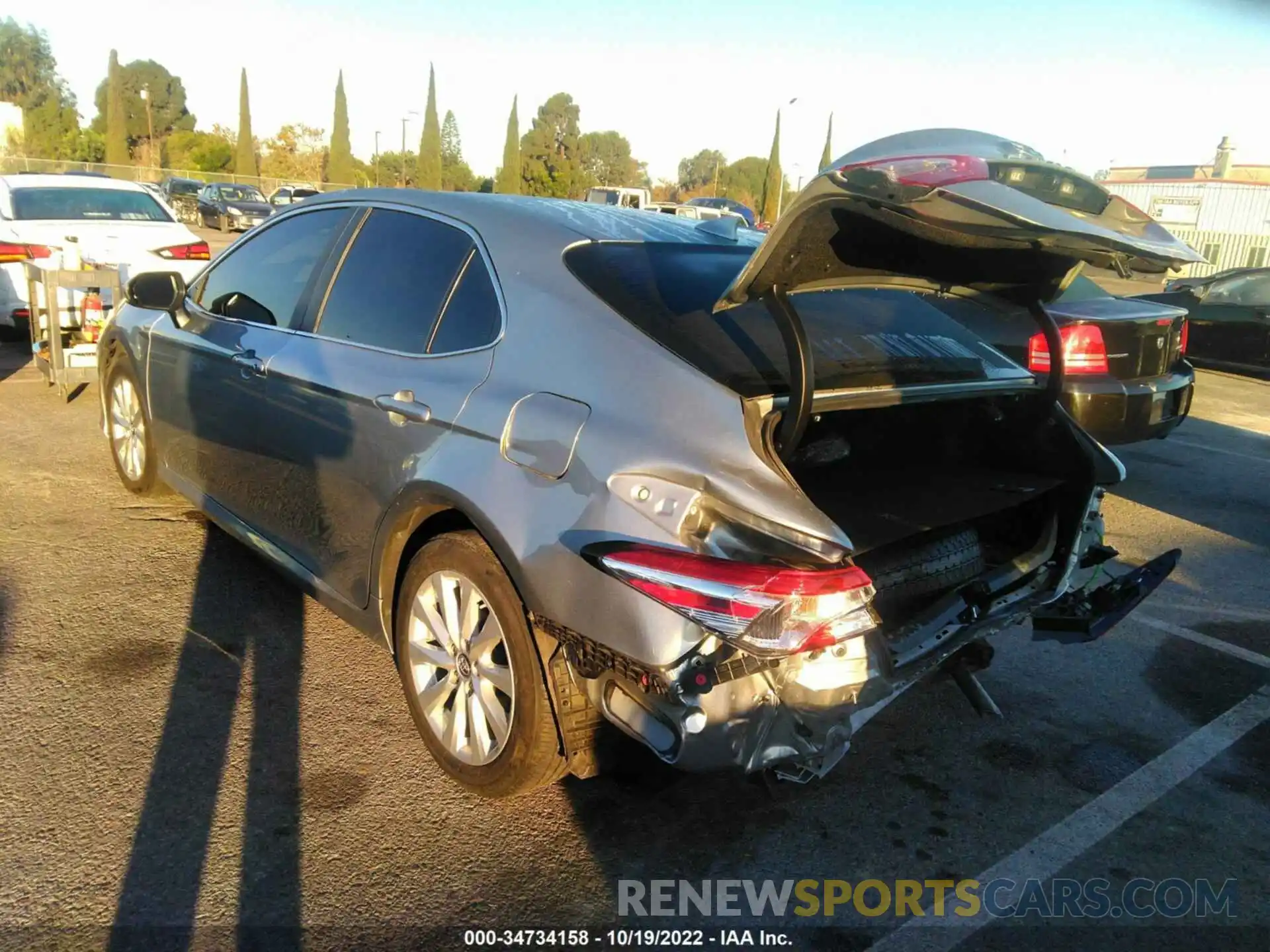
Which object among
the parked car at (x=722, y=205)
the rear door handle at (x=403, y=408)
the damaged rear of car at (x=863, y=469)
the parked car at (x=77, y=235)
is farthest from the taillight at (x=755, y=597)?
the parked car at (x=722, y=205)

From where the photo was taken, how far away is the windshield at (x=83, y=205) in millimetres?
9203

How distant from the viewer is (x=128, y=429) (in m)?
5.17

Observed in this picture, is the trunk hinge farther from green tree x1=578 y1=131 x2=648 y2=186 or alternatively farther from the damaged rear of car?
green tree x1=578 y1=131 x2=648 y2=186

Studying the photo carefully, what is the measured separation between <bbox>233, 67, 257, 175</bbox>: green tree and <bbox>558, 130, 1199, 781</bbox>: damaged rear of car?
Answer: 58.1 meters

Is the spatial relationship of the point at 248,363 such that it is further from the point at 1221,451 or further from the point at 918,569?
the point at 1221,451

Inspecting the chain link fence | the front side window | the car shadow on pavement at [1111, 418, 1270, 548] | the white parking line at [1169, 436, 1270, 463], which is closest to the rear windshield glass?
the front side window

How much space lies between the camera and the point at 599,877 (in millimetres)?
2580

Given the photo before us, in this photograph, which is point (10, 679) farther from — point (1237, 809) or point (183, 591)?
point (1237, 809)

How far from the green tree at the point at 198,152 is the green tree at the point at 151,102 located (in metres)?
6.29

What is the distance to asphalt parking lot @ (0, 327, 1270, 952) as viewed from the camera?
96.6 inches

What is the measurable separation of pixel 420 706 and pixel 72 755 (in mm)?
1054

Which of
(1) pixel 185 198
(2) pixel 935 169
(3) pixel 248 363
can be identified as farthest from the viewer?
(1) pixel 185 198

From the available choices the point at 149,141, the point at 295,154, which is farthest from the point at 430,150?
the point at 149,141

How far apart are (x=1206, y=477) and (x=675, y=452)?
651cm
